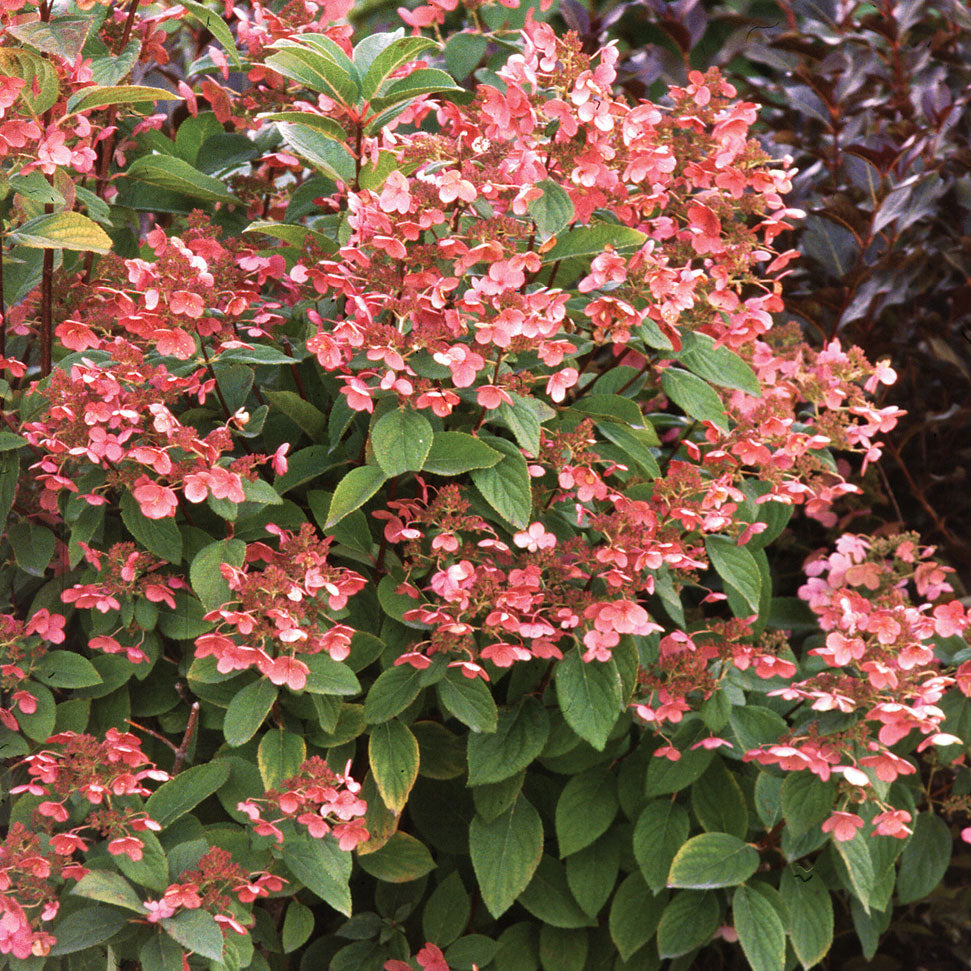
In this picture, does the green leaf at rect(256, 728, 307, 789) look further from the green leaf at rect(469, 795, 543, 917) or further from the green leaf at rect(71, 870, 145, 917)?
the green leaf at rect(469, 795, 543, 917)

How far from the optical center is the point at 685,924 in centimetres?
141

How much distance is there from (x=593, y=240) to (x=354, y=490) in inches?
16.2

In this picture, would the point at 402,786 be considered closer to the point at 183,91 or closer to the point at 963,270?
the point at 183,91

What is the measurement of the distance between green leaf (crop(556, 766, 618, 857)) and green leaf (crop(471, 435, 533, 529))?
0.44 meters

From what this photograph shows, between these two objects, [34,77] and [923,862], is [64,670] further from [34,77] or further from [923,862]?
[923,862]

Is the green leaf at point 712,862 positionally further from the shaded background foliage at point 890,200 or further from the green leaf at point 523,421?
the shaded background foliage at point 890,200

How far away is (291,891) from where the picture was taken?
4.22 feet

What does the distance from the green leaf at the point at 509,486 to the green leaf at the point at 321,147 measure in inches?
15.2

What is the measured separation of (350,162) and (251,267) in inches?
7.2

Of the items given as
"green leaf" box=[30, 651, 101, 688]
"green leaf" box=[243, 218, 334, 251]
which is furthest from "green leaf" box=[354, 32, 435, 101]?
"green leaf" box=[30, 651, 101, 688]

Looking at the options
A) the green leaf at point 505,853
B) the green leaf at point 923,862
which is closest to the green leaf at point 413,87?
the green leaf at point 505,853

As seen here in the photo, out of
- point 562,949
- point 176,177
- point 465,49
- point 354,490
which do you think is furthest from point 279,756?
point 465,49

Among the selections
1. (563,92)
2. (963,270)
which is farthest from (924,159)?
(563,92)

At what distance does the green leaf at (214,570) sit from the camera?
1207mm
